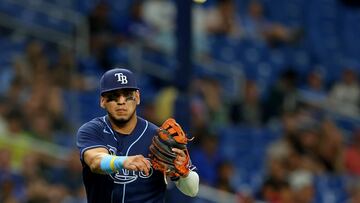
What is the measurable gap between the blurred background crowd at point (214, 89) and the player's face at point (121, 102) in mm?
3401

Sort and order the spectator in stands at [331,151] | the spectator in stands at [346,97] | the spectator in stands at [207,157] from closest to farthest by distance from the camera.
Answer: the spectator in stands at [207,157]
the spectator in stands at [331,151]
the spectator in stands at [346,97]

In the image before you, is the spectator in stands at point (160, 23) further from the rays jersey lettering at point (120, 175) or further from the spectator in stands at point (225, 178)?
the rays jersey lettering at point (120, 175)

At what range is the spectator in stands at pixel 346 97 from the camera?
16969 millimetres

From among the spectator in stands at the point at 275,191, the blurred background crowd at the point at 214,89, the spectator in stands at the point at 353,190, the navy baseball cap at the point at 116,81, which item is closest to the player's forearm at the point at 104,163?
the navy baseball cap at the point at 116,81

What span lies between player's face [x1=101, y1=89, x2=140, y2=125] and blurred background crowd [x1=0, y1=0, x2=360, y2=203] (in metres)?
3.40

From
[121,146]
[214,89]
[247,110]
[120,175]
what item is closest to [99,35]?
[214,89]

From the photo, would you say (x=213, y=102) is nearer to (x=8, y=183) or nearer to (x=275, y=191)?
(x=275, y=191)

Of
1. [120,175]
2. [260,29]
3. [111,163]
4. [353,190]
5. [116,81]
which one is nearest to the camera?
[111,163]

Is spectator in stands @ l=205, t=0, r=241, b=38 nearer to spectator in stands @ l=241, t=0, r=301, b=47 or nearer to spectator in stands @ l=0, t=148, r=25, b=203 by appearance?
spectator in stands @ l=241, t=0, r=301, b=47

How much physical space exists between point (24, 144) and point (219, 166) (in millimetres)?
2193

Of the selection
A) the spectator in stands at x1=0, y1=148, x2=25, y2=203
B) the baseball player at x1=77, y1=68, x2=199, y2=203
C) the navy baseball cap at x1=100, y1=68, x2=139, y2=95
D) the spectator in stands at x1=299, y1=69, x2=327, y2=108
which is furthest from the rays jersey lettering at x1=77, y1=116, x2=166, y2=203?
the spectator in stands at x1=299, y1=69, x2=327, y2=108

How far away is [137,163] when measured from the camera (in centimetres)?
645

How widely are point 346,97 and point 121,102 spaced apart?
10519mm

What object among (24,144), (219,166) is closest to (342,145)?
(219,166)
